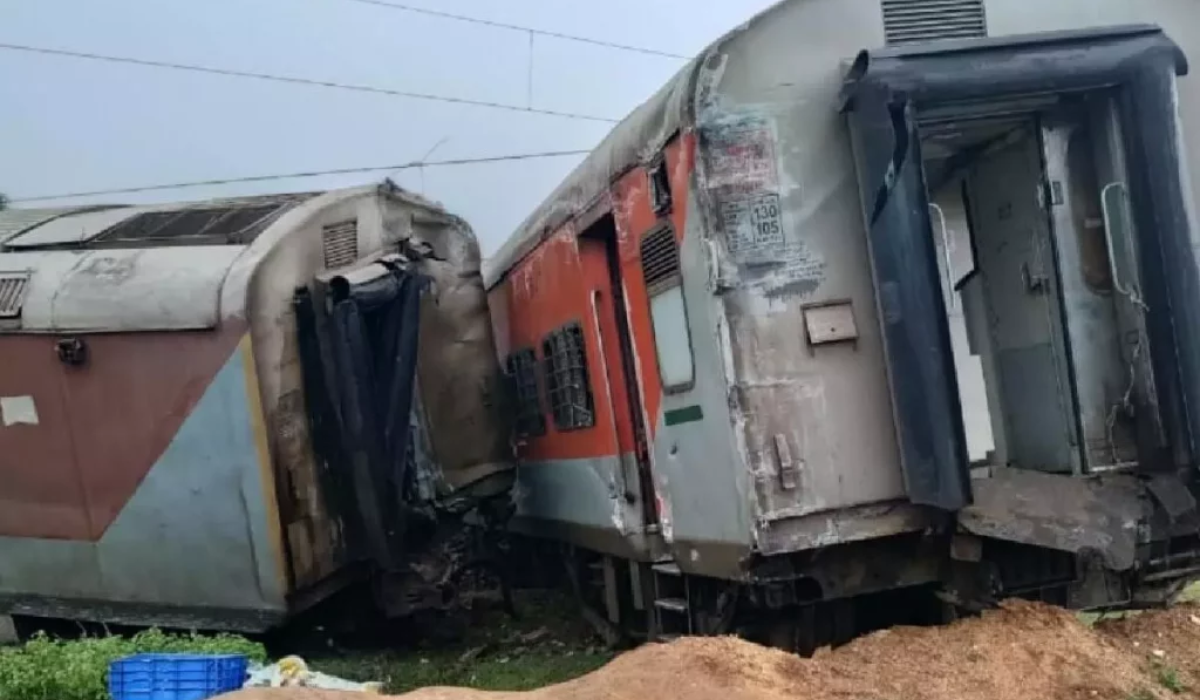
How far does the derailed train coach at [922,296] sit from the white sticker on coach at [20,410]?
4438 millimetres

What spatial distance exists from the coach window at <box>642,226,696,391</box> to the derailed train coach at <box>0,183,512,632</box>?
2.63m

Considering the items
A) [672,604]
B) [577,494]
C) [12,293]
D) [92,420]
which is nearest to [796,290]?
[672,604]

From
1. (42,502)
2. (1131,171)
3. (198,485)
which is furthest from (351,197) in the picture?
(1131,171)

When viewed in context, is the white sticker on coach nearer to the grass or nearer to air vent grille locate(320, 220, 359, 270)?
air vent grille locate(320, 220, 359, 270)

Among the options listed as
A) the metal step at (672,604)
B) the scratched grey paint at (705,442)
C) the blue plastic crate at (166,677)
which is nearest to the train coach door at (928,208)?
the scratched grey paint at (705,442)

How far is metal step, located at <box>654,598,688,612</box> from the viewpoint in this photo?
6.89m

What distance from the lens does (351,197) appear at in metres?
9.12

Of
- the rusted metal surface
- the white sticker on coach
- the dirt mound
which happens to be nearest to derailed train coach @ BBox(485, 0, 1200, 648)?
the dirt mound

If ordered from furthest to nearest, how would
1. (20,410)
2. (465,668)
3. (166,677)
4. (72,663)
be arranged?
1. (465,668)
2. (20,410)
3. (72,663)
4. (166,677)

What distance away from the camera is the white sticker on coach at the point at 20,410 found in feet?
27.8

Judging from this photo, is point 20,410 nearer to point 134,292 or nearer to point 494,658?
point 134,292

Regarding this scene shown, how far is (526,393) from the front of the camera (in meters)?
10.3

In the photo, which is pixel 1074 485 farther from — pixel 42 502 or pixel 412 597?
pixel 42 502

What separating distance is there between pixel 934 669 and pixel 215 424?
15.8ft
